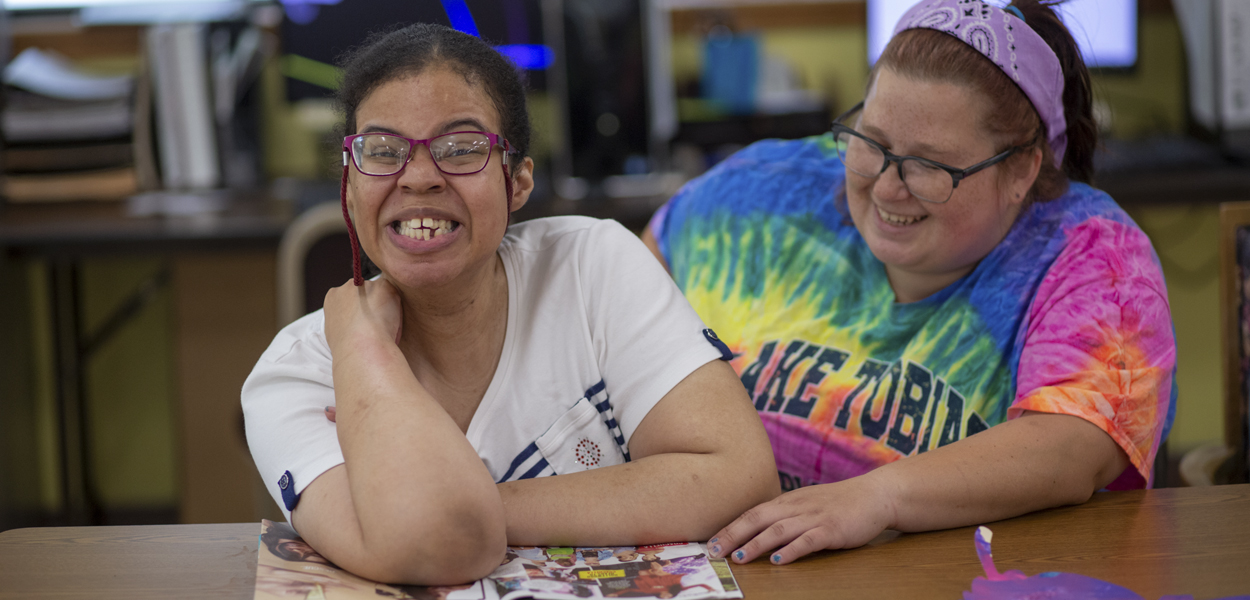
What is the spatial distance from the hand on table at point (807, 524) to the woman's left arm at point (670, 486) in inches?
1.1

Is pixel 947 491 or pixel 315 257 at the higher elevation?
pixel 315 257

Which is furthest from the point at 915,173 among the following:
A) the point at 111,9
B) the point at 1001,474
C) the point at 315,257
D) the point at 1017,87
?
the point at 111,9

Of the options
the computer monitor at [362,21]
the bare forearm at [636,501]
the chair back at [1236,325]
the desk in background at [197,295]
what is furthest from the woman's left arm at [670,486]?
the computer monitor at [362,21]

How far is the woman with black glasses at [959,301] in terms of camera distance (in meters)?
1.07

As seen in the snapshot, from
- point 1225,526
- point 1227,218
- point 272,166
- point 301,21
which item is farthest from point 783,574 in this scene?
point 272,166

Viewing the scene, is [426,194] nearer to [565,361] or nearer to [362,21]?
[565,361]

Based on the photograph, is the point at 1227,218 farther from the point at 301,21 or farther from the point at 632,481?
the point at 301,21

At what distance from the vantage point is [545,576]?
35.2 inches

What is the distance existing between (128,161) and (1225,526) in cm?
253

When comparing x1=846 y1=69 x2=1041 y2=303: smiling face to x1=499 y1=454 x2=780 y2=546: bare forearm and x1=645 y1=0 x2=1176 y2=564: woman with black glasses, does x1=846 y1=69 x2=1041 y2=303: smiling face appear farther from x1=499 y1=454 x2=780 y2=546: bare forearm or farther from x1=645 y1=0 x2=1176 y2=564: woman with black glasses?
x1=499 y1=454 x2=780 y2=546: bare forearm

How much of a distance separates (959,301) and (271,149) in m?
2.26

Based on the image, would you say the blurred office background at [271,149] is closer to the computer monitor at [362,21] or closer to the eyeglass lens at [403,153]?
the computer monitor at [362,21]

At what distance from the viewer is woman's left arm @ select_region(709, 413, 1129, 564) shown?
37.7 inches

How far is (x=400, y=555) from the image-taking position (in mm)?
862
